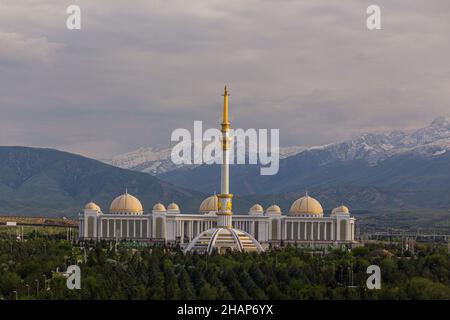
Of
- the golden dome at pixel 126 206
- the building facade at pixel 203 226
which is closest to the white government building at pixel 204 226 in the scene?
the building facade at pixel 203 226

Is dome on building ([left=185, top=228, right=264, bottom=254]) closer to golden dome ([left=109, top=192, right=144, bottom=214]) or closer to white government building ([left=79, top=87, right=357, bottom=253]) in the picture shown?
white government building ([left=79, top=87, right=357, bottom=253])

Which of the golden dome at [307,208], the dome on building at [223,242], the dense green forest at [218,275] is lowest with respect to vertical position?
the dense green forest at [218,275]

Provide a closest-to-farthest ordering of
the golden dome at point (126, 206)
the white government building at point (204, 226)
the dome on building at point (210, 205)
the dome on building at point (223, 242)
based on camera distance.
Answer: the dome on building at point (223, 242) < the white government building at point (204, 226) < the golden dome at point (126, 206) < the dome on building at point (210, 205)

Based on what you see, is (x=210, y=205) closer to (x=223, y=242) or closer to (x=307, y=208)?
(x=307, y=208)

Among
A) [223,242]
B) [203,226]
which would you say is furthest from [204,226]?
[223,242]

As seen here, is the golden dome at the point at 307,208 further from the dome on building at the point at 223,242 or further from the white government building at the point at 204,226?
the dome on building at the point at 223,242

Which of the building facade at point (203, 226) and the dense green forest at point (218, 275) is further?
the building facade at point (203, 226)
